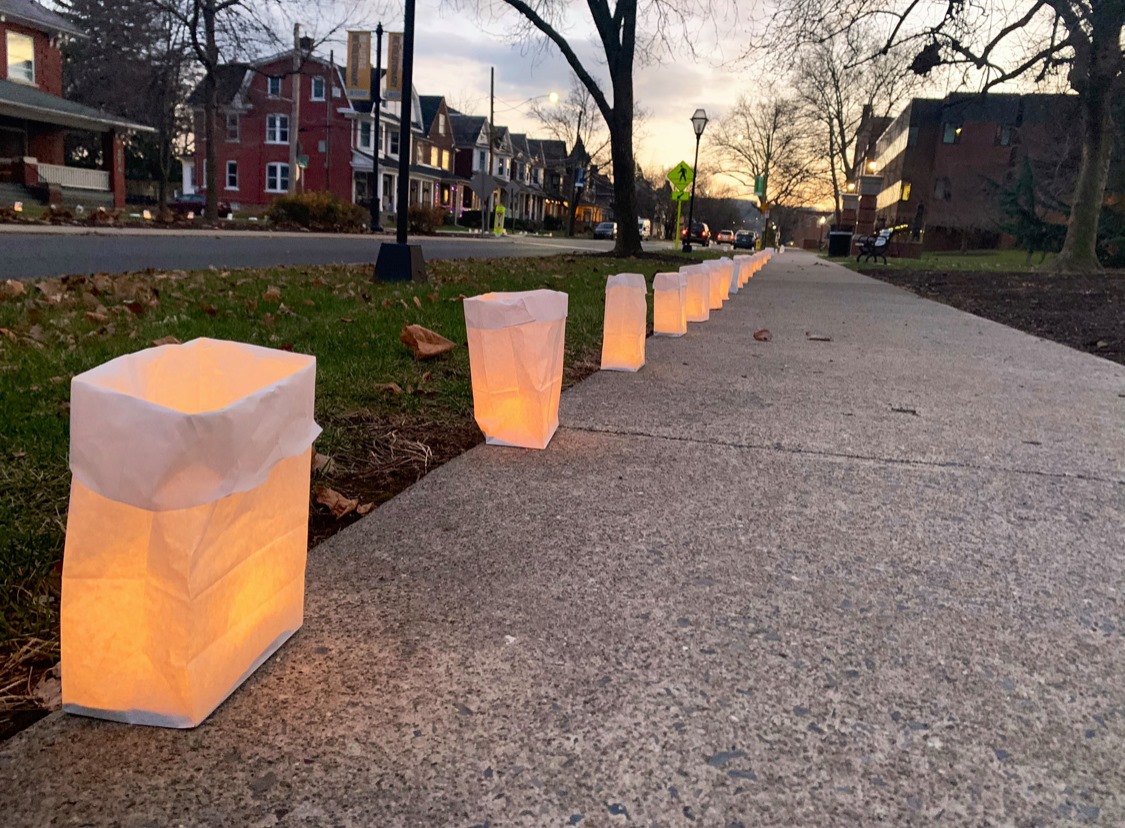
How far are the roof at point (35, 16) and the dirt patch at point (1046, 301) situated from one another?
94.8 feet

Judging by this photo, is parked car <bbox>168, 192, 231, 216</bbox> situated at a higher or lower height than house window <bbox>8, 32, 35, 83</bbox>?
lower

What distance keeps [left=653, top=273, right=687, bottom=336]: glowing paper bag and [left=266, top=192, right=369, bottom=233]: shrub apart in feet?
75.9

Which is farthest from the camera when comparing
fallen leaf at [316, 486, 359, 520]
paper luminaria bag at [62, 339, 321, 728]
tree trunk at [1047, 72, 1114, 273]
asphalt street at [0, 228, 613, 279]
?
tree trunk at [1047, 72, 1114, 273]

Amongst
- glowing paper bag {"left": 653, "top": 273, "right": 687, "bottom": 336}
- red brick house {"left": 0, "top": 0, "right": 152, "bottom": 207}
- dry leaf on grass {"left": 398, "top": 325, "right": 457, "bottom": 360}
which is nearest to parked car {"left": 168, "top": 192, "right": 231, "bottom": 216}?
red brick house {"left": 0, "top": 0, "right": 152, "bottom": 207}

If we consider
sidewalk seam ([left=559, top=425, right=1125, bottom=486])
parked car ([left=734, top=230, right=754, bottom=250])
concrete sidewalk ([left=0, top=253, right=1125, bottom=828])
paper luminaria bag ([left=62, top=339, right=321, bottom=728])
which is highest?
parked car ([left=734, top=230, right=754, bottom=250])

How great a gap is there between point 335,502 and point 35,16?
1344 inches

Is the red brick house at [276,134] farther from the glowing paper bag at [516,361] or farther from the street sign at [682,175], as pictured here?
the glowing paper bag at [516,361]

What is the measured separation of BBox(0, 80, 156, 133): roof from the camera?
2650 centimetres

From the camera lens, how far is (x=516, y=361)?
3219 mm

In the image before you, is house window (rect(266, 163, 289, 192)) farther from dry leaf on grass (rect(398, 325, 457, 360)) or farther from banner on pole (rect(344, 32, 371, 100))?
dry leaf on grass (rect(398, 325, 457, 360))

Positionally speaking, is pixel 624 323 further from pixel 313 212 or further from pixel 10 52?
pixel 10 52

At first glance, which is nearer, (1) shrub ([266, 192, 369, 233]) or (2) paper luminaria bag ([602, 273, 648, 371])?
(2) paper luminaria bag ([602, 273, 648, 371])

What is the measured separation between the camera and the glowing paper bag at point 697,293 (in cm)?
812

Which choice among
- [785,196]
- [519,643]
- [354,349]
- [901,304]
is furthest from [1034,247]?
[785,196]
